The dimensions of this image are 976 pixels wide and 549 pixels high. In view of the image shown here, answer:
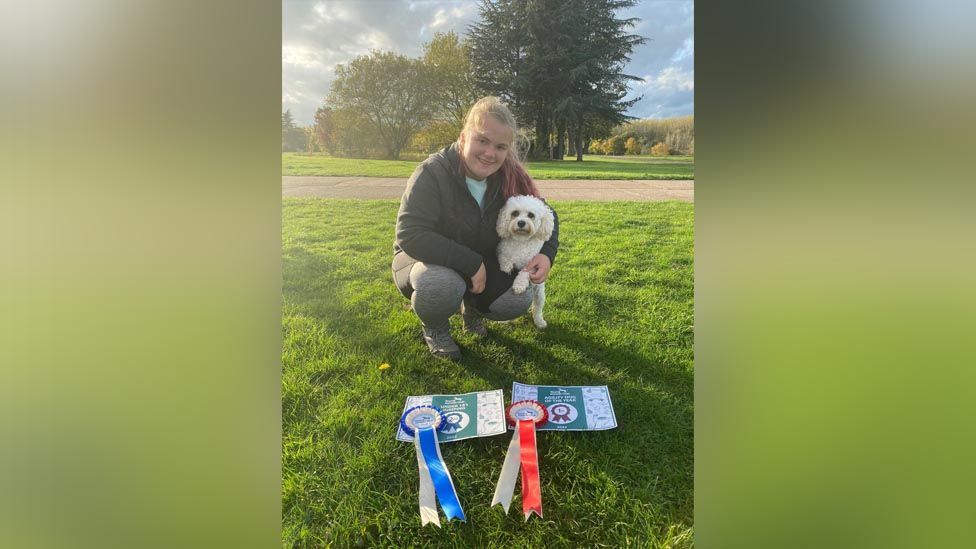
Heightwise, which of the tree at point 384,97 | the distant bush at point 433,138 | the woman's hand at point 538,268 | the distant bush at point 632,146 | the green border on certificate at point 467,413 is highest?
the tree at point 384,97

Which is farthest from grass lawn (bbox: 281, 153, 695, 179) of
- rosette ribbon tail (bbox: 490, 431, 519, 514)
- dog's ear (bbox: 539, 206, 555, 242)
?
rosette ribbon tail (bbox: 490, 431, 519, 514)

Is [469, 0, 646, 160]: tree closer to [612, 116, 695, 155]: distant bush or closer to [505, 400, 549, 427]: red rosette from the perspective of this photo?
[612, 116, 695, 155]: distant bush

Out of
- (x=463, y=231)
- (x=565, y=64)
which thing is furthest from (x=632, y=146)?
(x=463, y=231)

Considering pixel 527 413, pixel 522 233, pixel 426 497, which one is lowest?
pixel 426 497

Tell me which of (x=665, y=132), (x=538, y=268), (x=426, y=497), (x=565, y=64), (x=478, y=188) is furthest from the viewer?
(x=538, y=268)

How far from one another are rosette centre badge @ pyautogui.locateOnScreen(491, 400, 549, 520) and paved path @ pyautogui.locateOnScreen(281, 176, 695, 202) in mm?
715

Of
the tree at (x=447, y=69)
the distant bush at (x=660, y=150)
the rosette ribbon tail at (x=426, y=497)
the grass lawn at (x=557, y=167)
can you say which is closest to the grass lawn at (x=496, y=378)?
the rosette ribbon tail at (x=426, y=497)

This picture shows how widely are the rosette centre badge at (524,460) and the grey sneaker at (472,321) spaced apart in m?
0.37

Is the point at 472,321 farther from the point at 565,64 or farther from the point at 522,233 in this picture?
the point at 565,64

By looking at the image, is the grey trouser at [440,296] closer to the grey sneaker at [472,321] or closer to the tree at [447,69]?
the grey sneaker at [472,321]

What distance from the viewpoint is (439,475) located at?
1097 millimetres

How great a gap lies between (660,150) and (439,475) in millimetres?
1075

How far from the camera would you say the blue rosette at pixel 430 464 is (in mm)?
1011
